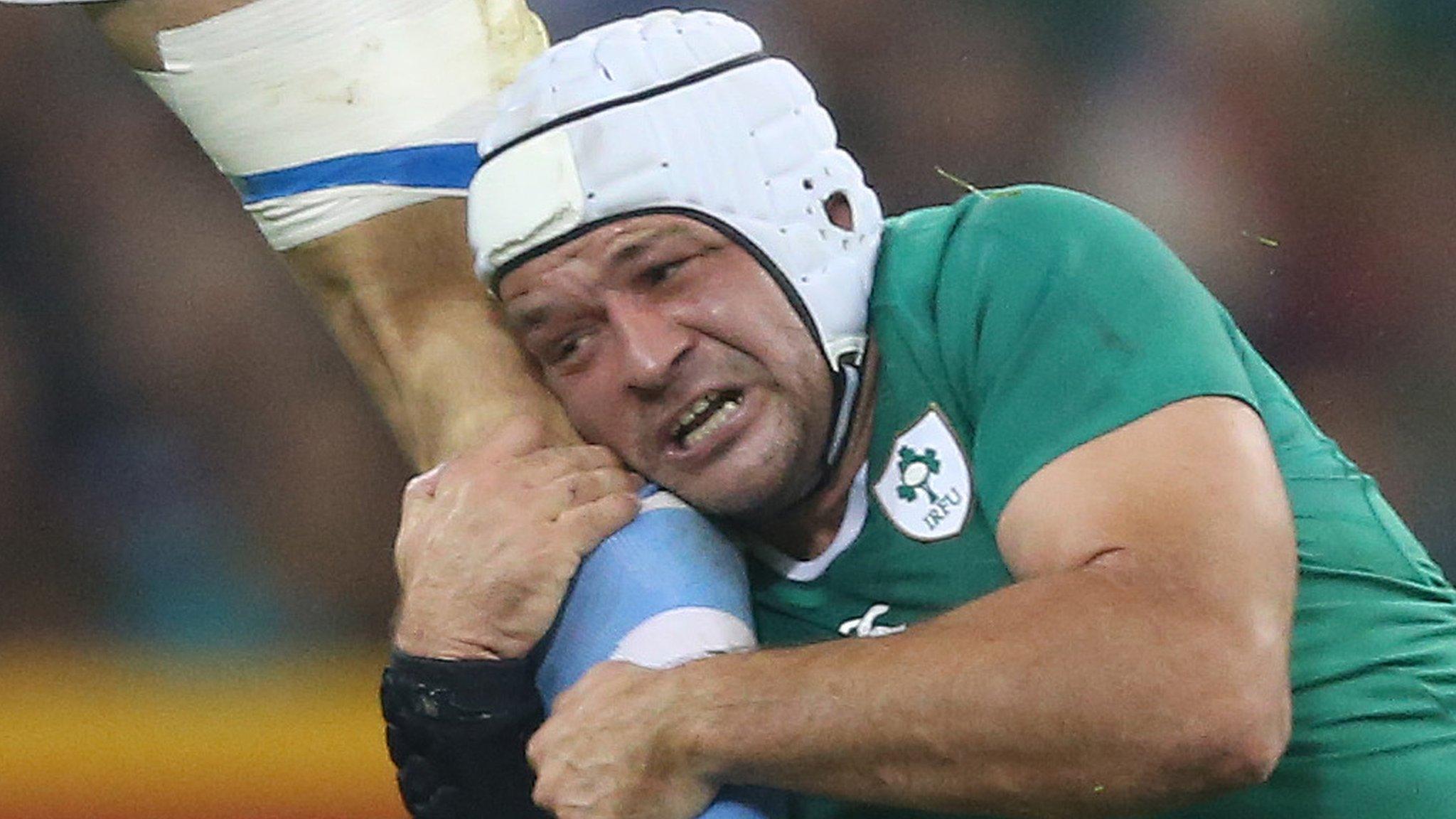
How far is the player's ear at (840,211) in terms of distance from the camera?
1.77 m

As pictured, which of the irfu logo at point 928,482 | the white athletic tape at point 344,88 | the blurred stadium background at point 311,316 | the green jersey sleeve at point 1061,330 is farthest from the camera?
the blurred stadium background at point 311,316

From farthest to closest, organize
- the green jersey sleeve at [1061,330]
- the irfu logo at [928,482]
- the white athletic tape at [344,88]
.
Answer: the white athletic tape at [344,88] < the irfu logo at [928,482] < the green jersey sleeve at [1061,330]

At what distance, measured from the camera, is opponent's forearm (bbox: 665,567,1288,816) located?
1.40m

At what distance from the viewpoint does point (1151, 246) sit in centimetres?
163

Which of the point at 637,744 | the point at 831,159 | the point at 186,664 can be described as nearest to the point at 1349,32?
the point at 831,159

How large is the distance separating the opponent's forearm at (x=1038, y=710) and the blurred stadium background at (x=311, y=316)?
5.41 feet

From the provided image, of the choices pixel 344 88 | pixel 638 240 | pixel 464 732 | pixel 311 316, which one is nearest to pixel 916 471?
pixel 638 240

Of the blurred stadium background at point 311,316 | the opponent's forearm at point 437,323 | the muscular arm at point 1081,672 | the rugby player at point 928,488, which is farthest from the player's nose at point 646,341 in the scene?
the blurred stadium background at point 311,316

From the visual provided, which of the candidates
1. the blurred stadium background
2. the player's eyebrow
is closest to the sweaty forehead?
the player's eyebrow

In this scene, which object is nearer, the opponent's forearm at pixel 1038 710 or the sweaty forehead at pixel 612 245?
the opponent's forearm at pixel 1038 710

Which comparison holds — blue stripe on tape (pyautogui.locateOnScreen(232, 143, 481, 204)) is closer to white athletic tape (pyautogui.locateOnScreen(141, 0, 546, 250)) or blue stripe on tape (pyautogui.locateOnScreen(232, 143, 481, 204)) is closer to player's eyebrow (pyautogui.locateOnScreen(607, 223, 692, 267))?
white athletic tape (pyautogui.locateOnScreen(141, 0, 546, 250))

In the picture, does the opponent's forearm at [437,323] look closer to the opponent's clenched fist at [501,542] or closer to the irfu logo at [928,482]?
the opponent's clenched fist at [501,542]

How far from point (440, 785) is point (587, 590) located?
0.60 ft

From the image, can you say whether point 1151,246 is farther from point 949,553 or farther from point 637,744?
point 637,744
